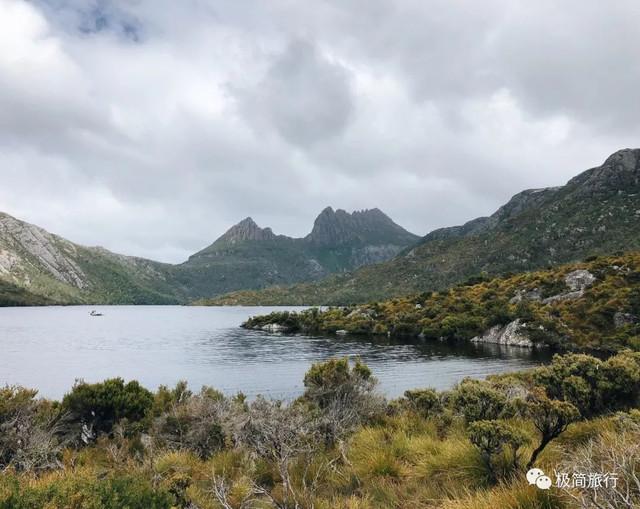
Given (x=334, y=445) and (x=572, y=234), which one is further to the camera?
(x=572, y=234)

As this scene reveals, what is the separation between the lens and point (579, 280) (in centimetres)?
7688

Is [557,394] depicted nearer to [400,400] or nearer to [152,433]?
[400,400]

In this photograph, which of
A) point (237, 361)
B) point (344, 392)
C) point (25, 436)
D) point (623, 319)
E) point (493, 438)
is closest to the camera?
point (493, 438)

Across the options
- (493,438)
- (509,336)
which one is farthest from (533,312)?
(493,438)

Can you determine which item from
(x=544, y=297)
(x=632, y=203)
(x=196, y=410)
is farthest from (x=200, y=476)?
(x=632, y=203)

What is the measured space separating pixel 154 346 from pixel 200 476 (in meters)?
71.3

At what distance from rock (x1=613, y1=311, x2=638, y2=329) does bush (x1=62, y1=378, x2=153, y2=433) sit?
6691cm

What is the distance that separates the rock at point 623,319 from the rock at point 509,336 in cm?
1188

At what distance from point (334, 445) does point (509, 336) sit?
6596cm

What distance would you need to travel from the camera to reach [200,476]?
1074 cm

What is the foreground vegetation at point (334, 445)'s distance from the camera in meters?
5.98

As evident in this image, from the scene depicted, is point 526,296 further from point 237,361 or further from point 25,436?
point 25,436

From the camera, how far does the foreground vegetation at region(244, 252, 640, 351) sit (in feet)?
202

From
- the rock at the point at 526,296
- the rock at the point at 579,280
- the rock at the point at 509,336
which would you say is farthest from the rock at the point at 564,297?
the rock at the point at 509,336
